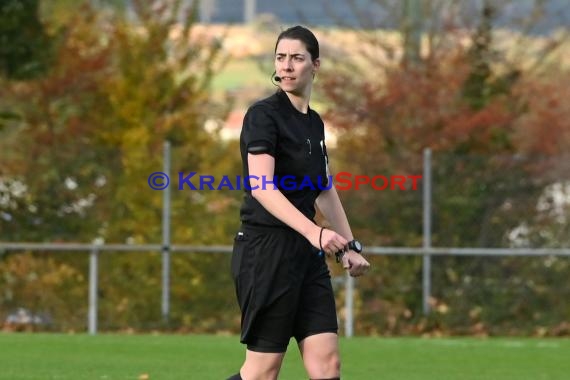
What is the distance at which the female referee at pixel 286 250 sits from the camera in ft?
23.9

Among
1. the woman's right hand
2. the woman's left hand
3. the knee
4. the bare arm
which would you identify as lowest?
the knee

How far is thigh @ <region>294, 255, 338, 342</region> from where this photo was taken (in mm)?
7391

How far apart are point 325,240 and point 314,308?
570mm

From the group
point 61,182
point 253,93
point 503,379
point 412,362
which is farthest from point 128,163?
point 253,93

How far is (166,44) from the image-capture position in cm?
2483

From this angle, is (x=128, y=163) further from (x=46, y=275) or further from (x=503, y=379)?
(x=503, y=379)

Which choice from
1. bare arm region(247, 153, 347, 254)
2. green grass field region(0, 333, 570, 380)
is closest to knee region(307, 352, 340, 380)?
bare arm region(247, 153, 347, 254)

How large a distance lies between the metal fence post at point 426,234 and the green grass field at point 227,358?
153 cm

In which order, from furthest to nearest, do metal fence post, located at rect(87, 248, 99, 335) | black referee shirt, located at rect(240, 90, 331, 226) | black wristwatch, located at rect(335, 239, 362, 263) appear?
metal fence post, located at rect(87, 248, 99, 335) < black referee shirt, located at rect(240, 90, 331, 226) < black wristwatch, located at rect(335, 239, 362, 263)

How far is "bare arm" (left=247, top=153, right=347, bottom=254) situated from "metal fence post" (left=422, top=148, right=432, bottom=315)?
1248cm

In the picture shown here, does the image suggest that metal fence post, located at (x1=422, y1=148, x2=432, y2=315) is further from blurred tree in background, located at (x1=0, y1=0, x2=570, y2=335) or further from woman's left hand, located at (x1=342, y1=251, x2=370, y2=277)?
woman's left hand, located at (x1=342, y1=251, x2=370, y2=277)

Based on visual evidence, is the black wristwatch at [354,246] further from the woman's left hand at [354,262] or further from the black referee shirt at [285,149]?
the black referee shirt at [285,149]

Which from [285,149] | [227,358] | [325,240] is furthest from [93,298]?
[325,240]

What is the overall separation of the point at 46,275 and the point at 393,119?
522 cm
